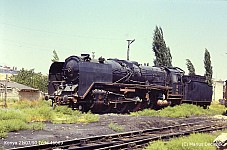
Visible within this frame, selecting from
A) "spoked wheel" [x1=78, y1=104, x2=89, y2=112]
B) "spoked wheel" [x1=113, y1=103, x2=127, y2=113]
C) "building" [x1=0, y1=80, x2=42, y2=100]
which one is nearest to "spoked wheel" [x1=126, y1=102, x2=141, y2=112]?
"spoked wheel" [x1=113, y1=103, x2=127, y2=113]

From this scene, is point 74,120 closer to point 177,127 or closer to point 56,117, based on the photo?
point 56,117

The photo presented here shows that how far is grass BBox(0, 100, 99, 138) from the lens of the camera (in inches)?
501

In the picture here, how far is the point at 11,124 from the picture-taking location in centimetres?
1269

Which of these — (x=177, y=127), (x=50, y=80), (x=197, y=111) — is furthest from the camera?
(x=197, y=111)

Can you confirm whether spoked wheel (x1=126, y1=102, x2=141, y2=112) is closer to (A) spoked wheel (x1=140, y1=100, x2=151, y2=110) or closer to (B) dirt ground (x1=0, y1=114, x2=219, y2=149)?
(A) spoked wheel (x1=140, y1=100, x2=151, y2=110)

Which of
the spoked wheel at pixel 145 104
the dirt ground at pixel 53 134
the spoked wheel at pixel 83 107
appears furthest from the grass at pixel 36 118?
the spoked wheel at pixel 145 104

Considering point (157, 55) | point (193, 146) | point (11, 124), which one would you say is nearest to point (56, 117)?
point (11, 124)

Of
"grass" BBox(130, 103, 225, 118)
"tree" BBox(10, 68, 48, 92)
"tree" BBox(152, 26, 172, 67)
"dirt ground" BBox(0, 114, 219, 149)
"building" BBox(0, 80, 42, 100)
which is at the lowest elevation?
"dirt ground" BBox(0, 114, 219, 149)

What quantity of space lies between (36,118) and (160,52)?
36849 mm

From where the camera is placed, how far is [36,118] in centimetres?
1658

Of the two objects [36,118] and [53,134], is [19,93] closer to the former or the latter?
[36,118]

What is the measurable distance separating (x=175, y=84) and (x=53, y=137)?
1892 centimetres

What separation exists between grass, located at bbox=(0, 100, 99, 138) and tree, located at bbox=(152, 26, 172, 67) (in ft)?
110

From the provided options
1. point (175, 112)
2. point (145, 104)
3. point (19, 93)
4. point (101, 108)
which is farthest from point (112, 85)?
point (19, 93)
